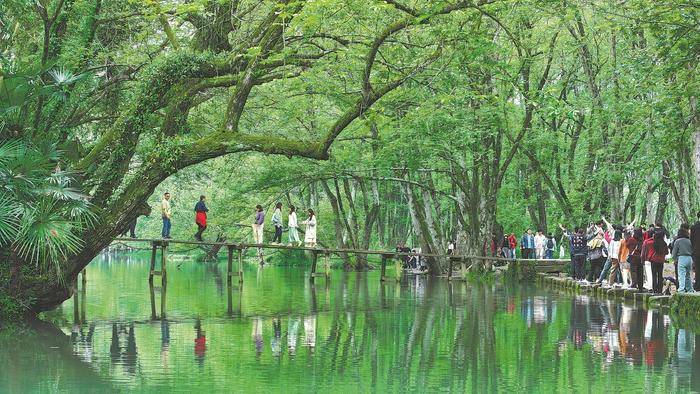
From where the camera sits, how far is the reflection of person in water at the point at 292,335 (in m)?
14.2

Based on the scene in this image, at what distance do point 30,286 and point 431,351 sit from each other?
8.58m

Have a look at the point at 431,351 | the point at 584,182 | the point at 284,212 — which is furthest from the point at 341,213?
the point at 431,351

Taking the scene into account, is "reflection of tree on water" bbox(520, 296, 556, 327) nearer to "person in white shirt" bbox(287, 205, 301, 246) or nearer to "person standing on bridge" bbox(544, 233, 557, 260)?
"person in white shirt" bbox(287, 205, 301, 246)

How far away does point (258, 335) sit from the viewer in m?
16.3

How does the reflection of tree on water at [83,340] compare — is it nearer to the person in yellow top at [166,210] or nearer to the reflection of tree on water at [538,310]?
the reflection of tree on water at [538,310]

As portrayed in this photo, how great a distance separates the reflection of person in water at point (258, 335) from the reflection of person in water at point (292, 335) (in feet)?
1.47

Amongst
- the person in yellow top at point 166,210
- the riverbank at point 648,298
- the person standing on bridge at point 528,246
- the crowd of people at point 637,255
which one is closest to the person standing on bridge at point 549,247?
the person standing on bridge at point 528,246

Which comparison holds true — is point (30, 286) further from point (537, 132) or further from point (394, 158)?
point (537, 132)

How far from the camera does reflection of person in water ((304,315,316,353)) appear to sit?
15.0 metres

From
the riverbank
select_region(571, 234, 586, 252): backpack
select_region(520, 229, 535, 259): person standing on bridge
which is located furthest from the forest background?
select_region(520, 229, 535, 259): person standing on bridge

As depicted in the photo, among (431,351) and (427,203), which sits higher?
(427,203)

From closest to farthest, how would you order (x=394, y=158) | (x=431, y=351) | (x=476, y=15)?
(x=431, y=351)
(x=476, y=15)
(x=394, y=158)

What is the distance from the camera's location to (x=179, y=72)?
1914 cm

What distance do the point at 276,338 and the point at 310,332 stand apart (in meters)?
1.24
